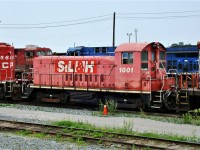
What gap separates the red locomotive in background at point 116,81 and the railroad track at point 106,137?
18.6 ft

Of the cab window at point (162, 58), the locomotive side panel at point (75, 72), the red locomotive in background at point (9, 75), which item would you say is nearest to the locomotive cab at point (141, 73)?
the cab window at point (162, 58)

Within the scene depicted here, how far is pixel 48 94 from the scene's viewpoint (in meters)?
20.2

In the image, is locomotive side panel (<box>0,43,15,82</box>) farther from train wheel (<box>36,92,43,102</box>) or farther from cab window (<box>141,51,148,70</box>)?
cab window (<box>141,51,148,70</box>)

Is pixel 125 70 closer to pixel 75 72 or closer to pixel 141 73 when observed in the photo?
pixel 141 73

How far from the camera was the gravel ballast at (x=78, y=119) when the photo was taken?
12.0 m

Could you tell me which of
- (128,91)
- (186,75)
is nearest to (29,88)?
(128,91)

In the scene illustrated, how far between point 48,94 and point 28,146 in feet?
33.6

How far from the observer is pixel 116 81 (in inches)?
706

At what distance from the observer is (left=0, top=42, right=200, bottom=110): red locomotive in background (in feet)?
54.7

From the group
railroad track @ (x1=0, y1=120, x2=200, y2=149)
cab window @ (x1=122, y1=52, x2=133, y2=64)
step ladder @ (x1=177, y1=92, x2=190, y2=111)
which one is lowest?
railroad track @ (x1=0, y1=120, x2=200, y2=149)

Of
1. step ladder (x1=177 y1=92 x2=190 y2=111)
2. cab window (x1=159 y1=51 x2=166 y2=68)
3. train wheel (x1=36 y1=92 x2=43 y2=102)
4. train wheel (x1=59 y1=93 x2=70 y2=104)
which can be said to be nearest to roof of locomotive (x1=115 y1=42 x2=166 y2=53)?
cab window (x1=159 y1=51 x2=166 y2=68)

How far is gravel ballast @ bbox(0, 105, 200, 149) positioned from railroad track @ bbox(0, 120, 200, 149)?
0.81m

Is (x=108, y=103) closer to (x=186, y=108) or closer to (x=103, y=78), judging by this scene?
(x=103, y=78)

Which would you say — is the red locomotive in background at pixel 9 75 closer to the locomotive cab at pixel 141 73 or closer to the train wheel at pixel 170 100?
the locomotive cab at pixel 141 73
